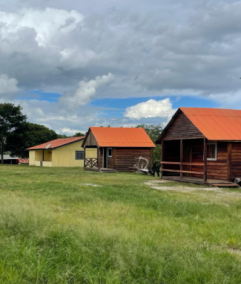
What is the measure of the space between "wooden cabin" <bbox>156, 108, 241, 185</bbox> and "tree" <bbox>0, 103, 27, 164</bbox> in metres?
29.6

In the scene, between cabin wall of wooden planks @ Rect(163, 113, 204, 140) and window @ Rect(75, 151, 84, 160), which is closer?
cabin wall of wooden planks @ Rect(163, 113, 204, 140)

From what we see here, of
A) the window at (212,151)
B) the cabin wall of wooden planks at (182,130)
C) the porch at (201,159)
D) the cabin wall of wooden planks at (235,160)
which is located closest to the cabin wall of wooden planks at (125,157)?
the porch at (201,159)

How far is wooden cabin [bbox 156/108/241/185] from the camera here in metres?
17.6

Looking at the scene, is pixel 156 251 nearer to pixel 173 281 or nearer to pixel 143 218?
pixel 173 281

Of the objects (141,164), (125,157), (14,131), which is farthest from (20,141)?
(141,164)

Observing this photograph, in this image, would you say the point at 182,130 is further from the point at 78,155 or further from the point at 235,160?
the point at 78,155

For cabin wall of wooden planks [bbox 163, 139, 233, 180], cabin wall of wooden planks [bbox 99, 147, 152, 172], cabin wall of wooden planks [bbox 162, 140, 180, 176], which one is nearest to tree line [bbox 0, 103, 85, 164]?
cabin wall of wooden planks [bbox 99, 147, 152, 172]

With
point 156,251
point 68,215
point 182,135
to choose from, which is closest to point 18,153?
point 182,135

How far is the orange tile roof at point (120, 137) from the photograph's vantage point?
3069 cm

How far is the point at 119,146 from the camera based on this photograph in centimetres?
3053

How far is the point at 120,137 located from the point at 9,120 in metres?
21.4

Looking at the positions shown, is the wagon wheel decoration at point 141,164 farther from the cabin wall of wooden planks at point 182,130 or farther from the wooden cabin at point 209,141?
the cabin wall of wooden planks at point 182,130

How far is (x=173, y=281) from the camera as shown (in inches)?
178

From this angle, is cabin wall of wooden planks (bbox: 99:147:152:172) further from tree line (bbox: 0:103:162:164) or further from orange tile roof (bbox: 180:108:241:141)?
tree line (bbox: 0:103:162:164)
